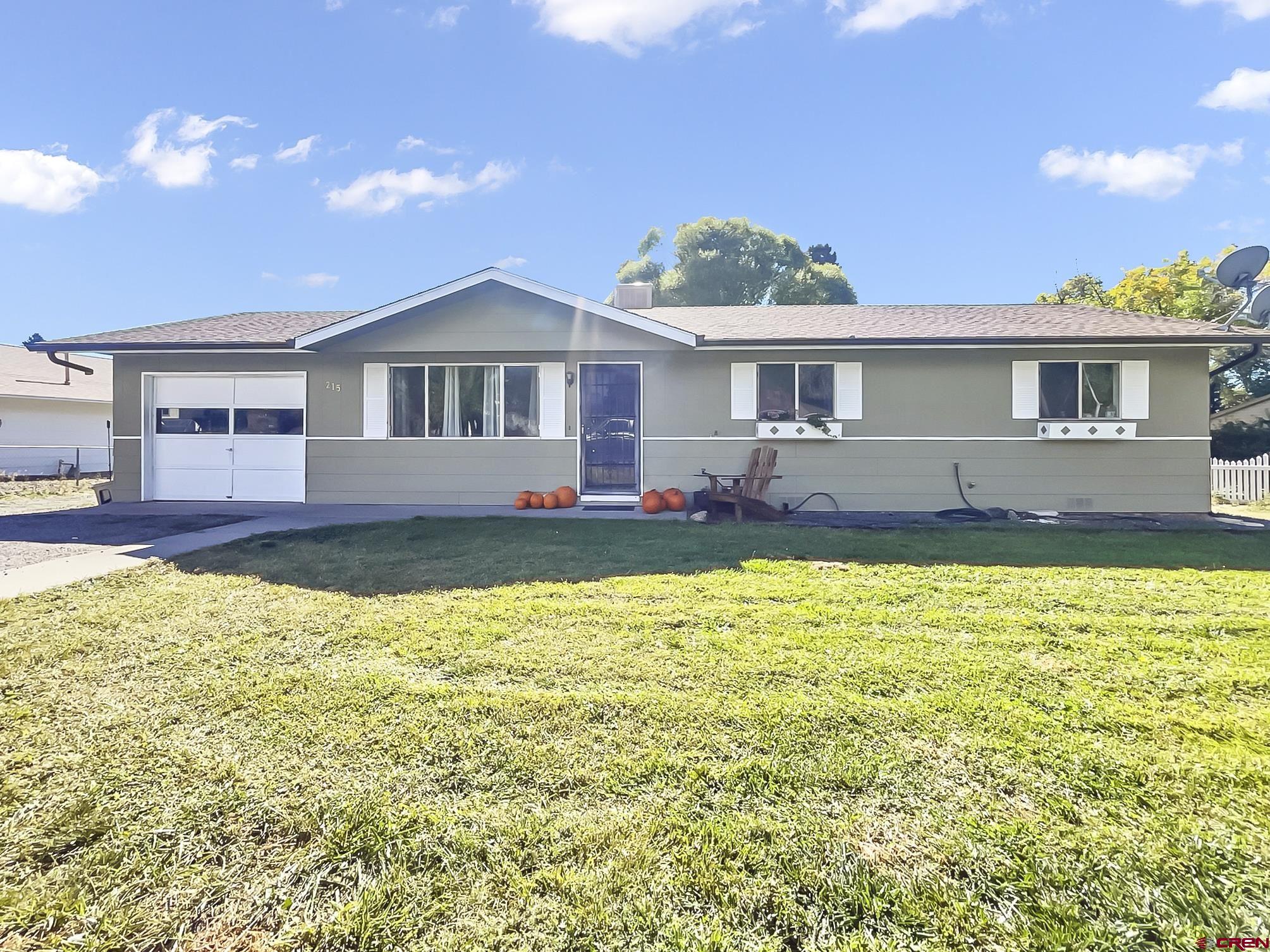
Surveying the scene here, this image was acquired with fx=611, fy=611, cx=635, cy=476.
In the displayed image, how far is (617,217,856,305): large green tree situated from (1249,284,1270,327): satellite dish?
20.3 meters

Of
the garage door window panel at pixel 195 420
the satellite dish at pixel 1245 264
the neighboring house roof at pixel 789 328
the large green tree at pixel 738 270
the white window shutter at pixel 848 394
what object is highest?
the large green tree at pixel 738 270

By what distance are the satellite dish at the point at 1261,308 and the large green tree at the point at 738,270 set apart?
20272 mm

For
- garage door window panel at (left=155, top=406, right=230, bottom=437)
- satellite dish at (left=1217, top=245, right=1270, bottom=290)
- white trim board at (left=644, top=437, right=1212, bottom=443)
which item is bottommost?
white trim board at (left=644, top=437, right=1212, bottom=443)

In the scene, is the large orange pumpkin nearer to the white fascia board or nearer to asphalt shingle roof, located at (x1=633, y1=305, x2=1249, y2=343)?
the white fascia board

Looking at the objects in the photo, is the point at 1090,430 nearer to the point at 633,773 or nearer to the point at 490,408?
the point at 490,408

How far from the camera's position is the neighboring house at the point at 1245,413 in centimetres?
1446

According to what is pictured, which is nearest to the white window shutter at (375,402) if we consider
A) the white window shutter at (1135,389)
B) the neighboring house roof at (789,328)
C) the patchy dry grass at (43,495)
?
the neighboring house roof at (789,328)

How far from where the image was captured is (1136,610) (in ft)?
13.0

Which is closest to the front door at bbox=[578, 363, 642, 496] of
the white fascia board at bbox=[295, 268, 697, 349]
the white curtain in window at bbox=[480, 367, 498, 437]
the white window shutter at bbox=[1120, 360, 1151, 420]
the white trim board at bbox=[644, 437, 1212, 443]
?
the white trim board at bbox=[644, 437, 1212, 443]

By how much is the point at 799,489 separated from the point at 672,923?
A: 26.9 feet

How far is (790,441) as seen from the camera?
30.2ft

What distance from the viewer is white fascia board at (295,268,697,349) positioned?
8711 millimetres

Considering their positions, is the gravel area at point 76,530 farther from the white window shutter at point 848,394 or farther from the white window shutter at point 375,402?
the white window shutter at point 848,394

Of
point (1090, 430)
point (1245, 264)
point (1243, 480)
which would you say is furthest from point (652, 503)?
point (1243, 480)
